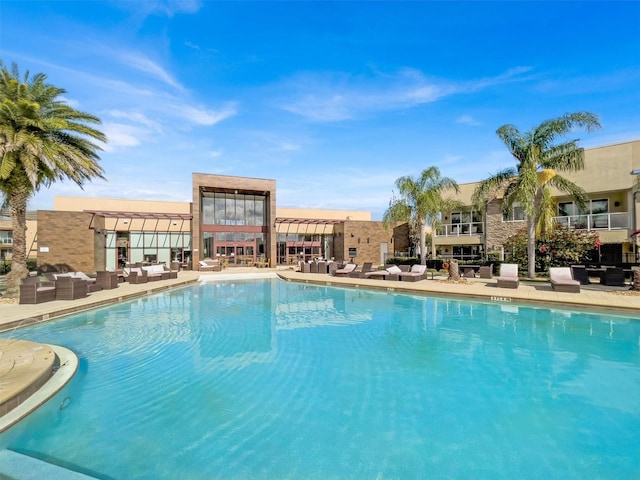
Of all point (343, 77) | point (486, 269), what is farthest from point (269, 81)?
point (486, 269)

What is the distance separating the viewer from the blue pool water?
332cm

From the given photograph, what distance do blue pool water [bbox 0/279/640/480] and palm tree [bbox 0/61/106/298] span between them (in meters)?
6.02

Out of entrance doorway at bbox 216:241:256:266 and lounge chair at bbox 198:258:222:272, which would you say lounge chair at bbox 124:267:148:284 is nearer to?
lounge chair at bbox 198:258:222:272

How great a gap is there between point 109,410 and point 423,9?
581 inches

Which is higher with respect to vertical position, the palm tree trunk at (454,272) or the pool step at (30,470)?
the palm tree trunk at (454,272)

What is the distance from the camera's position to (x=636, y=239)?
689 inches

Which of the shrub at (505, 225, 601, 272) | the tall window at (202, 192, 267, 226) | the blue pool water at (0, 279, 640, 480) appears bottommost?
the blue pool water at (0, 279, 640, 480)

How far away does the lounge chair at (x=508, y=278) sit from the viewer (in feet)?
45.3

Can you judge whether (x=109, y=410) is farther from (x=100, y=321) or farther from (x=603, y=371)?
(x=603, y=371)

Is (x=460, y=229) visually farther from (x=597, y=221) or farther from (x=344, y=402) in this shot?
(x=344, y=402)

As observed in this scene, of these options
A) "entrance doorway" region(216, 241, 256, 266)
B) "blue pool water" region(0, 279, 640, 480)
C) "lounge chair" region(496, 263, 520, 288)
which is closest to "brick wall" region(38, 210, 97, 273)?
"entrance doorway" region(216, 241, 256, 266)

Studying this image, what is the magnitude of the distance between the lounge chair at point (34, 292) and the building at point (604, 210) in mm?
21608

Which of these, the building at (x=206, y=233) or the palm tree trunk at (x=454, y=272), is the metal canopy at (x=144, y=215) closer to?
the building at (x=206, y=233)

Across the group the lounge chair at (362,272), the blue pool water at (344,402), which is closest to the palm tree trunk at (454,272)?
the lounge chair at (362,272)
